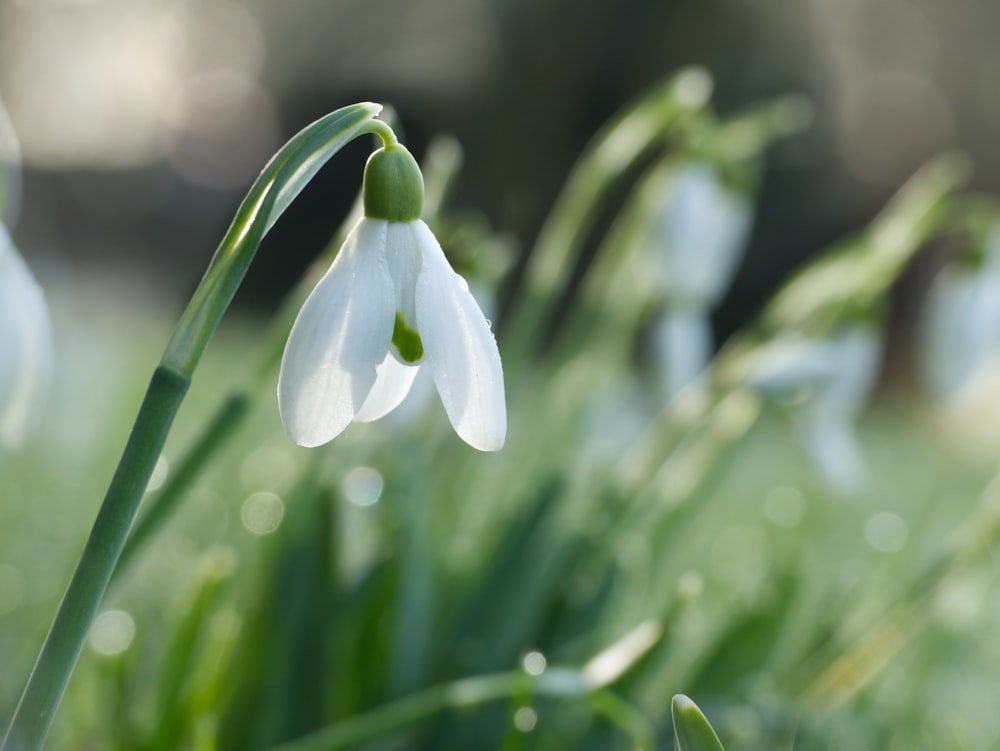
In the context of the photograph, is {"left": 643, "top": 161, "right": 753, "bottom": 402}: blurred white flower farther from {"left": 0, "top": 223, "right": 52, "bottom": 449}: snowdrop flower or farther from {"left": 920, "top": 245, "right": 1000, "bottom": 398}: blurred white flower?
{"left": 0, "top": 223, "right": 52, "bottom": 449}: snowdrop flower

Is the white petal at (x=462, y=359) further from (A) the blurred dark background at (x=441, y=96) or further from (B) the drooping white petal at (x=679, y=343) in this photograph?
(A) the blurred dark background at (x=441, y=96)

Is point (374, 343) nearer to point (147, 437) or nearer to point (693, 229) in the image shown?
point (147, 437)

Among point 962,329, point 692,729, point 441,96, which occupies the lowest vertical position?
point 692,729

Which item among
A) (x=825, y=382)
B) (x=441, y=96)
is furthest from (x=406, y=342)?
(x=441, y=96)

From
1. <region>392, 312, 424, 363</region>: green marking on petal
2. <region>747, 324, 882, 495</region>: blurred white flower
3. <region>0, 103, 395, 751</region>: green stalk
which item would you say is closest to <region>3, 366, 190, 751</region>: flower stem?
<region>0, 103, 395, 751</region>: green stalk

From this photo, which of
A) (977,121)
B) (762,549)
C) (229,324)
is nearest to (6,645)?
(762,549)

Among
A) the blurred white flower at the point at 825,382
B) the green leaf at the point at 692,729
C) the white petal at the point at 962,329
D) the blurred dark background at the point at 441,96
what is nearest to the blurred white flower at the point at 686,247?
the blurred white flower at the point at 825,382
